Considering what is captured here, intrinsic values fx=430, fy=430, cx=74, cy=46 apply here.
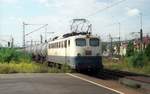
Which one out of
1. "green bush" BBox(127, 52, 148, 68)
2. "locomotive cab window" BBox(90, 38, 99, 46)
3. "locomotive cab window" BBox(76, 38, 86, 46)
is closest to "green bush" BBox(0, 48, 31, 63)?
"green bush" BBox(127, 52, 148, 68)

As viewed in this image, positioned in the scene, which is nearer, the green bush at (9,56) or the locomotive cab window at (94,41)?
the locomotive cab window at (94,41)

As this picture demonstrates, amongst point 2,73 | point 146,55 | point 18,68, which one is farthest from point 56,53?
point 146,55

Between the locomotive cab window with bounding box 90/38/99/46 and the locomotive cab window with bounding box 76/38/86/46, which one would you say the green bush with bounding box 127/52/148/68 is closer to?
the locomotive cab window with bounding box 90/38/99/46

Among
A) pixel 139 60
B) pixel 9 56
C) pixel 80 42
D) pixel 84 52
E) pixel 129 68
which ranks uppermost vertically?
pixel 80 42

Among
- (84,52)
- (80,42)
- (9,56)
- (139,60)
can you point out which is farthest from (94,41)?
(9,56)

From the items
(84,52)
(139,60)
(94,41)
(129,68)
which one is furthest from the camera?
(129,68)

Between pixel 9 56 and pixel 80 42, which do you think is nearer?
pixel 80 42

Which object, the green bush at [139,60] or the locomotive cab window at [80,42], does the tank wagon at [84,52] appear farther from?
the green bush at [139,60]

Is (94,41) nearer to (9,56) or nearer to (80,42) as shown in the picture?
(80,42)

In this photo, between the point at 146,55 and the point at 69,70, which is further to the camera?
the point at 146,55

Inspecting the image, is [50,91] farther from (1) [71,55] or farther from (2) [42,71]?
(2) [42,71]

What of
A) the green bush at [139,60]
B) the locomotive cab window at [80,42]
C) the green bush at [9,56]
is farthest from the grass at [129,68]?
the green bush at [9,56]

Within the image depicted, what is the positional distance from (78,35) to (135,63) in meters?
13.3

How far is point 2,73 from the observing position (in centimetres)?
3519
